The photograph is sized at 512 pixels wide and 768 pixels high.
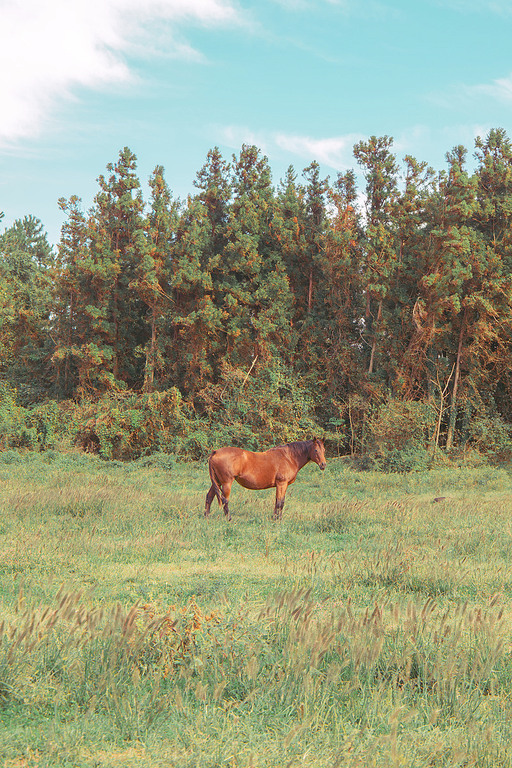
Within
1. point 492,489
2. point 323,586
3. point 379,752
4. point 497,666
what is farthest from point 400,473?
point 379,752

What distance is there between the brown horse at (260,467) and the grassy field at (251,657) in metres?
3.29

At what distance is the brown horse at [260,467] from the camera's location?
11.8 m

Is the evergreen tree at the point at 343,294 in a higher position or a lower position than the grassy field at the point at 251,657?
higher

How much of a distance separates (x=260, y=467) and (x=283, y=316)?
16498mm

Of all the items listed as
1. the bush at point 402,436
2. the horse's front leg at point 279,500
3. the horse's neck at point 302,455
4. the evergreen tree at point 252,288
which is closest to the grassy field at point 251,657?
the horse's front leg at point 279,500

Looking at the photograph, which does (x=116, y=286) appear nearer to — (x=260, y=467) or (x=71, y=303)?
(x=71, y=303)

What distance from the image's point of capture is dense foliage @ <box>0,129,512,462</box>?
2491 cm

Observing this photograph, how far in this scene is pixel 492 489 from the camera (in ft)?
57.9

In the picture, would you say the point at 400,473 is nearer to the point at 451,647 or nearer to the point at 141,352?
the point at 141,352

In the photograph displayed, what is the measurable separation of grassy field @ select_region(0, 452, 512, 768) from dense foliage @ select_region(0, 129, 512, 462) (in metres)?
16.3

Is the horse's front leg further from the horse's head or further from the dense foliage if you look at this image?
the dense foliage

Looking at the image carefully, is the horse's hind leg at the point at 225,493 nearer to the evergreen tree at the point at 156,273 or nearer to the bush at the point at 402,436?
the bush at the point at 402,436

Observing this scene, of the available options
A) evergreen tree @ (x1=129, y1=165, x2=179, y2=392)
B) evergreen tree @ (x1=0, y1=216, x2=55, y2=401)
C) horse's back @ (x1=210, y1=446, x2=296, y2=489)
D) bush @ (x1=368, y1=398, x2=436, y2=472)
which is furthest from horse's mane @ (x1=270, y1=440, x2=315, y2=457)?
evergreen tree @ (x1=0, y1=216, x2=55, y2=401)

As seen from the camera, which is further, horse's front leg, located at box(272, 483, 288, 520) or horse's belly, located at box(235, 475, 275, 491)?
horse's belly, located at box(235, 475, 275, 491)
